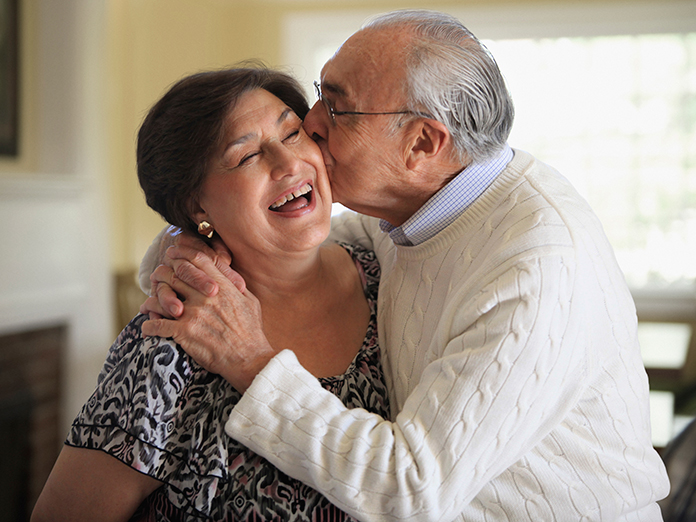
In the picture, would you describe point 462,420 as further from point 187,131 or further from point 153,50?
point 153,50

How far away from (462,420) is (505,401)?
0.27 ft

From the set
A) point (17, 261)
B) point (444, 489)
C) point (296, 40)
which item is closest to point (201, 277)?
point (444, 489)

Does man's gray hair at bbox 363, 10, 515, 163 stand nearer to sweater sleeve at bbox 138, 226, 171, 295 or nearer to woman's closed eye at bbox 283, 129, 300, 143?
woman's closed eye at bbox 283, 129, 300, 143

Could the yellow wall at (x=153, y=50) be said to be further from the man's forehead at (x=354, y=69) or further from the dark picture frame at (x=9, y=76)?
the man's forehead at (x=354, y=69)

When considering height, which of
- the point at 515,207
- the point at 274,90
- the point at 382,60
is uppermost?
the point at 382,60

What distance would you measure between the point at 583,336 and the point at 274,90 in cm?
91

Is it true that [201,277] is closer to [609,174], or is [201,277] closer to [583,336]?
[583,336]

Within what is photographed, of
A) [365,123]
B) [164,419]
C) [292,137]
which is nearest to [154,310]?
[164,419]

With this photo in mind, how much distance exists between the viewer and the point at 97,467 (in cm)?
126

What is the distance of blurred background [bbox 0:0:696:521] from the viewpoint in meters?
3.35

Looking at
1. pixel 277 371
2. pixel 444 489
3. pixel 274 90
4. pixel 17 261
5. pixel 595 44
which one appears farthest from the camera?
pixel 595 44

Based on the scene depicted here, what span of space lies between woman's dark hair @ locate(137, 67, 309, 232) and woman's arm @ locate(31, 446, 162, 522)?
1.94 feet

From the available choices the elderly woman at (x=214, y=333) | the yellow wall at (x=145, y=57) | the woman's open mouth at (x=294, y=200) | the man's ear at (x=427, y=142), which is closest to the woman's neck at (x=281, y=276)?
the elderly woman at (x=214, y=333)

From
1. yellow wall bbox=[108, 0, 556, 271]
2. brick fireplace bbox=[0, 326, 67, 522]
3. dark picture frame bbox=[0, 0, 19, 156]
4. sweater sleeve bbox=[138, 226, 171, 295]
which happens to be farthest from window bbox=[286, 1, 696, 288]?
sweater sleeve bbox=[138, 226, 171, 295]
